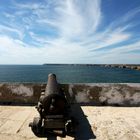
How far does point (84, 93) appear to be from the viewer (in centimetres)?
795

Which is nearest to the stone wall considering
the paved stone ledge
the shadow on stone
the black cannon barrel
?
the paved stone ledge

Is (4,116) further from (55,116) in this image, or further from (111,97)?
(111,97)

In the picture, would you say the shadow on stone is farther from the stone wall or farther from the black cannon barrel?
the stone wall

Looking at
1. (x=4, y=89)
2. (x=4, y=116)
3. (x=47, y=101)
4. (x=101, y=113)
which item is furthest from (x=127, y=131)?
(x=4, y=89)

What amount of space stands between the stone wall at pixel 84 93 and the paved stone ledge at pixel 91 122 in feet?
1.47

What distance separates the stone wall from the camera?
782cm

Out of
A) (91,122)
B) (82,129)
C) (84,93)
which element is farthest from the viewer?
(84,93)

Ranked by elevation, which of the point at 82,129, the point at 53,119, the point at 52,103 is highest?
the point at 52,103

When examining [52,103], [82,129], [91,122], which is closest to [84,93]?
[91,122]

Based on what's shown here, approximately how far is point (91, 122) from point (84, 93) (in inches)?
85.7

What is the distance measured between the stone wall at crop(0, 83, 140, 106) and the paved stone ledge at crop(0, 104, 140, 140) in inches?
17.6

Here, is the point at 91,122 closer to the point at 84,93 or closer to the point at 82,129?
the point at 82,129

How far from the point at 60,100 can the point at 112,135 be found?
1.45 metres

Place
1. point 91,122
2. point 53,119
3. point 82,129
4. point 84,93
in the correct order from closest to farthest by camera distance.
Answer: point 53,119
point 82,129
point 91,122
point 84,93
